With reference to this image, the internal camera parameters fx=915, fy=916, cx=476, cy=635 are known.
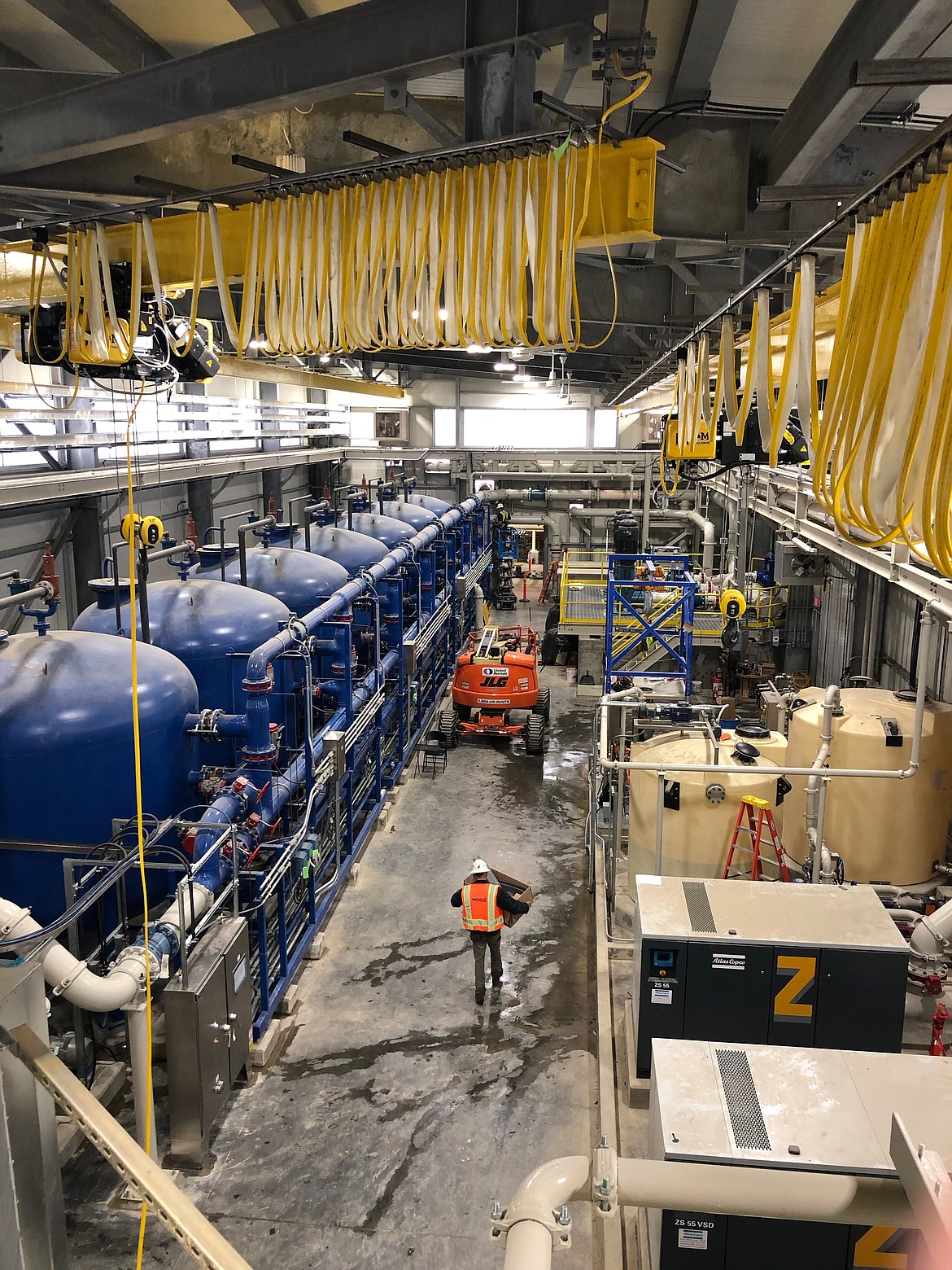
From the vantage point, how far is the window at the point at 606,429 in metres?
33.7

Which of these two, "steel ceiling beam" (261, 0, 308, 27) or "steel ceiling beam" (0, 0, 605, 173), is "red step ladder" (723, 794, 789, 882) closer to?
"steel ceiling beam" (0, 0, 605, 173)

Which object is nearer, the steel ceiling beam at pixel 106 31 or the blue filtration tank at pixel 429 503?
the steel ceiling beam at pixel 106 31

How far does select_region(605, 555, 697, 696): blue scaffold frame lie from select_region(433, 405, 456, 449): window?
17492mm

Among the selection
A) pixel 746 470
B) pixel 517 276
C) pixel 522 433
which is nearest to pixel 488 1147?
pixel 517 276

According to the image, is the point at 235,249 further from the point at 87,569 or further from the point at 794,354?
the point at 87,569

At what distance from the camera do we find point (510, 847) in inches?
444

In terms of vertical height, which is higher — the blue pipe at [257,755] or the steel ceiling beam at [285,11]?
the steel ceiling beam at [285,11]

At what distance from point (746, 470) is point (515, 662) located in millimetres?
5159

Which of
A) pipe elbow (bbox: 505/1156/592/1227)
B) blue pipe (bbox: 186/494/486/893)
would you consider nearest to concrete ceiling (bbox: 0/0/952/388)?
pipe elbow (bbox: 505/1156/592/1227)

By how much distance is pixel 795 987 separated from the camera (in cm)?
622

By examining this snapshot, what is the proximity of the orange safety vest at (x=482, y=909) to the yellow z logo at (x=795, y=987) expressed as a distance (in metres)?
2.56

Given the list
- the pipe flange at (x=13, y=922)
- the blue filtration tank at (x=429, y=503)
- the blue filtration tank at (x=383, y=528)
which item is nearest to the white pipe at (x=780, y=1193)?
the pipe flange at (x=13, y=922)

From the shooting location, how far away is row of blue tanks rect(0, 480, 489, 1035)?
6.45m

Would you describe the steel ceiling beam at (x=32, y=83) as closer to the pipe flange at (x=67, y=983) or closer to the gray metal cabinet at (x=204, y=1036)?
Answer: the pipe flange at (x=67, y=983)
